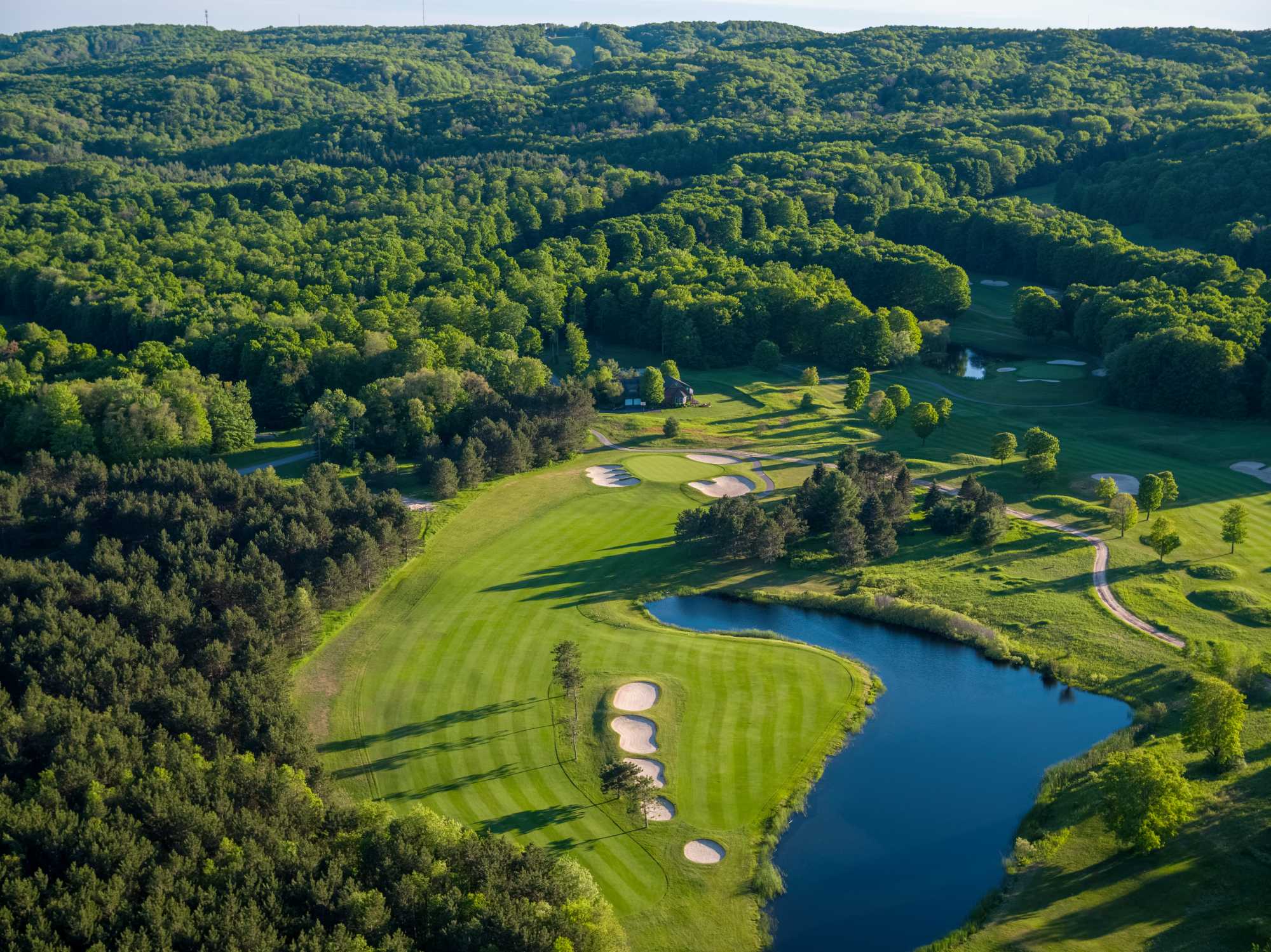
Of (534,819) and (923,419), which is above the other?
(923,419)

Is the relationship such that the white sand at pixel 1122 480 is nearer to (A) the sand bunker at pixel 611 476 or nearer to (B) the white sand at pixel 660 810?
(A) the sand bunker at pixel 611 476

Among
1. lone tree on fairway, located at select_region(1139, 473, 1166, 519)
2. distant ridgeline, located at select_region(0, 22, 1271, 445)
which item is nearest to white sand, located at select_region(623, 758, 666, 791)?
distant ridgeline, located at select_region(0, 22, 1271, 445)

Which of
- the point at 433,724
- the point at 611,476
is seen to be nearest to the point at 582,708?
the point at 433,724

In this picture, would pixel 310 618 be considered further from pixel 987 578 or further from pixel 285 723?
pixel 987 578

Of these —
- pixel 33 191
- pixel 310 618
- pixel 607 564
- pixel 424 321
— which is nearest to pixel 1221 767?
pixel 607 564

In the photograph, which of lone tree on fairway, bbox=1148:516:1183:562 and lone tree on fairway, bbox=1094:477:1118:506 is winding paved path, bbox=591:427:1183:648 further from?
lone tree on fairway, bbox=1094:477:1118:506

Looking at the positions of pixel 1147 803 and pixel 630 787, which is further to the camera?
pixel 630 787

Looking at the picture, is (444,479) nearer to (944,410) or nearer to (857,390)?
(857,390)

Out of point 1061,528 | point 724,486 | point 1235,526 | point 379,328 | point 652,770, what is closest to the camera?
point 652,770
